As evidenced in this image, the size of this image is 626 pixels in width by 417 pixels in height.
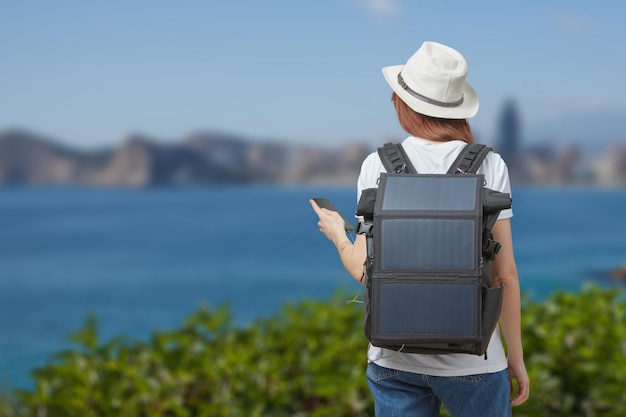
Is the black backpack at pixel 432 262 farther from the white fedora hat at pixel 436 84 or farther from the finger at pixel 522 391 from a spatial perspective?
the finger at pixel 522 391

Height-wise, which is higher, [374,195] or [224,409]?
[374,195]

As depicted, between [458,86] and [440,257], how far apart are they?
18.9 inches

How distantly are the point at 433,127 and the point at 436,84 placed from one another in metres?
0.11

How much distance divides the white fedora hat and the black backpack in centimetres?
21

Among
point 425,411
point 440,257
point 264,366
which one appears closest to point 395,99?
point 440,257

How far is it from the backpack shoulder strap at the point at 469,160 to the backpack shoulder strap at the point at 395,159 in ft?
0.34

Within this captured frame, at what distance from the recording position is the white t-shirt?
2.14 m

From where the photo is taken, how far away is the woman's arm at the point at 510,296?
2.14 metres

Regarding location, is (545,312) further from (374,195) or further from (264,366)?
(374,195)

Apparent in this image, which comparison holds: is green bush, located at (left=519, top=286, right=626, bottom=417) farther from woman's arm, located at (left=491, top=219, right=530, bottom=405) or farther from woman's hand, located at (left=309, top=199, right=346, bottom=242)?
woman's hand, located at (left=309, top=199, right=346, bottom=242)

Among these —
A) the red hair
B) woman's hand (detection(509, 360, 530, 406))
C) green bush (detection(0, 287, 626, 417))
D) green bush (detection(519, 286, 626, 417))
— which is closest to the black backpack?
Answer: the red hair

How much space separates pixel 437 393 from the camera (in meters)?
2.21

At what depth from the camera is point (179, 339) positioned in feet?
13.8

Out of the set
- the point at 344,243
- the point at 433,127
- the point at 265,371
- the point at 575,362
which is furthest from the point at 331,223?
the point at 575,362
